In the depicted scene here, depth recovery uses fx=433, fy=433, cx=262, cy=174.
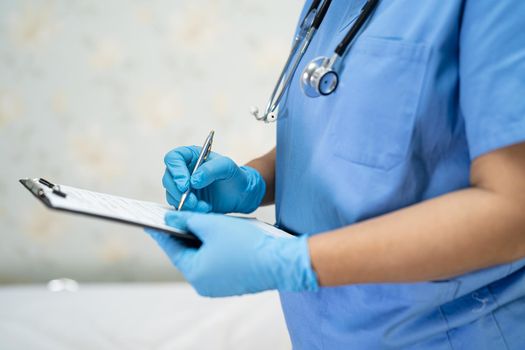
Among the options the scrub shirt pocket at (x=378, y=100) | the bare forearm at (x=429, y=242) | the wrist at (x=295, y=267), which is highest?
the scrub shirt pocket at (x=378, y=100)

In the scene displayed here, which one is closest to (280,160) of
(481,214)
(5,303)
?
(481,214)

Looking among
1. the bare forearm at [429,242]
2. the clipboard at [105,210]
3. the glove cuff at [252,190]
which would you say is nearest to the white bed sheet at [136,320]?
the glove cuff at [252,190]

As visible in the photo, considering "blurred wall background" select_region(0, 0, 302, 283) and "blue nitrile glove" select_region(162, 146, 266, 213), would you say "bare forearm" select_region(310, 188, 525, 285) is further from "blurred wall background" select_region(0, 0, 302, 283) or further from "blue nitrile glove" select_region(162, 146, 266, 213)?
"blurred wall background" select_region(0, 0, 302, 283)

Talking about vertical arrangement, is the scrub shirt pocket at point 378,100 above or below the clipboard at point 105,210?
above

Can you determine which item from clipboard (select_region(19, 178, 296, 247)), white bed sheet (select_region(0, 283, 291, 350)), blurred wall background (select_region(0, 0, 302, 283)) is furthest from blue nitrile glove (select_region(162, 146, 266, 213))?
blurred wall background (select_region(0, 0, 302, 283))

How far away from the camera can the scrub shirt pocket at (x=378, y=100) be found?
24.6 inches

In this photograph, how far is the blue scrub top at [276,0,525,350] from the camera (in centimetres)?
54

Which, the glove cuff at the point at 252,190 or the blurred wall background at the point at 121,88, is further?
the blurred wall background at the point at 121,88

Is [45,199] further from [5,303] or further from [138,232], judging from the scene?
[138,232]

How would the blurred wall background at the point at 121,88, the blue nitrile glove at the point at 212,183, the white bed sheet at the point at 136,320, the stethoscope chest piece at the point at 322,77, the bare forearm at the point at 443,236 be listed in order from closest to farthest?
the bare forearm at the point at 443,236 < the stethoscope chest piece at the point at 322,77 < the blue nitrile glove at the point at 212,183 < the white bed sheet at the point at 136,320 < the blurred wall background at the point at 121,88

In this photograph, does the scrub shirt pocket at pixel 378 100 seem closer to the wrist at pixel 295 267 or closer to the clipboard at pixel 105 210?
the wrist at pixel 295 267

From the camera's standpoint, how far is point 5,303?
1.50 m

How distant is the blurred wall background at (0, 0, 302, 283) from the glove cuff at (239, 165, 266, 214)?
75 centimetres

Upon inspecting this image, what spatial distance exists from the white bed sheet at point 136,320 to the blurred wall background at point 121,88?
40cm
